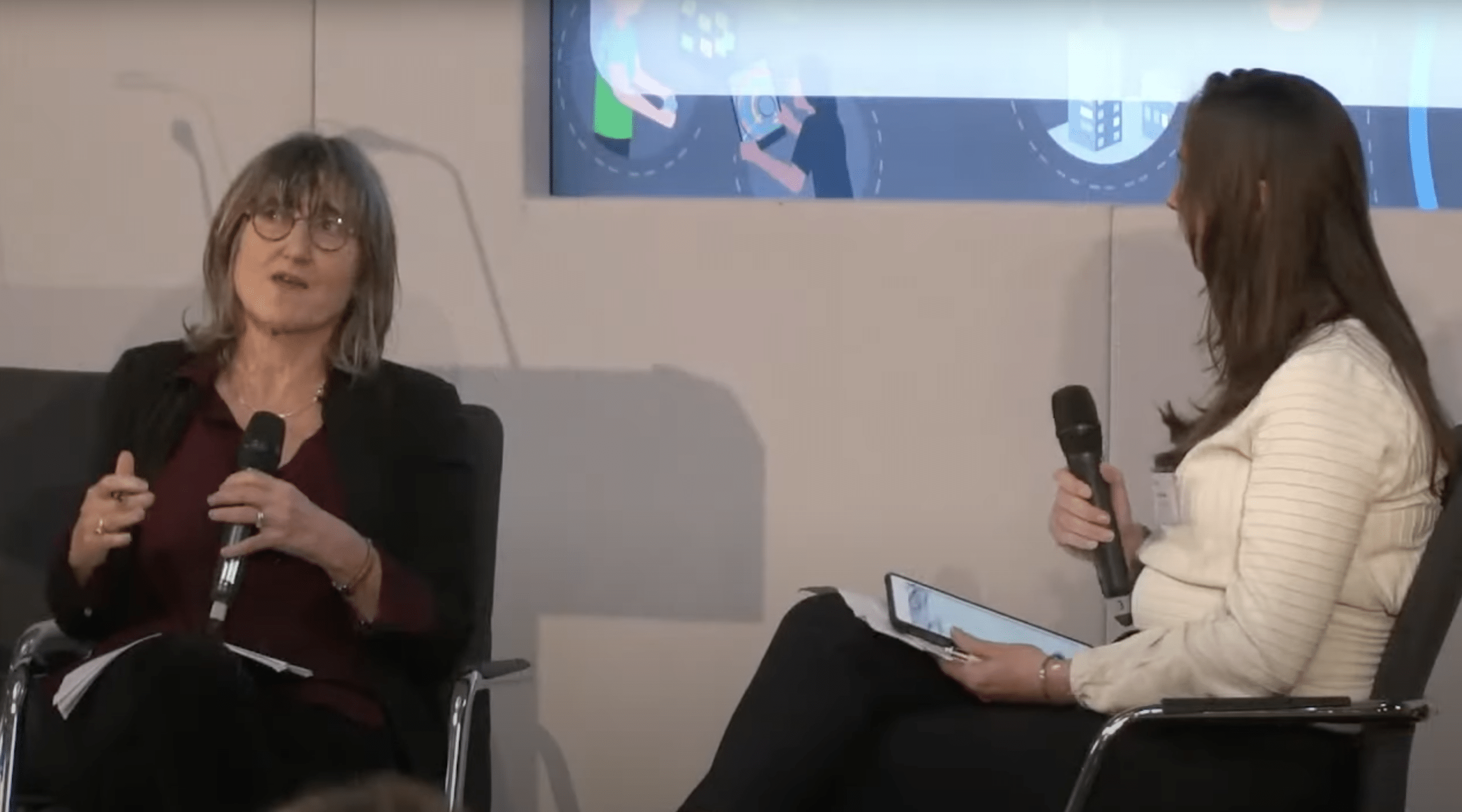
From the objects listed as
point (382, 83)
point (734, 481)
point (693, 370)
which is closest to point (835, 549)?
point (734, 481)

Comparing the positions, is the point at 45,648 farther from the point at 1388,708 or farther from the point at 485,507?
the point at 1388,708

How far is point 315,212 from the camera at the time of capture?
2230 mm

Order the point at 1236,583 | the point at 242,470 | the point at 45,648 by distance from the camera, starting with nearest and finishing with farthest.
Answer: the point at 1236,583, the point at 242,470, the point at 45,648

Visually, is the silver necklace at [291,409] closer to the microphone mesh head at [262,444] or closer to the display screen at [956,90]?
the microphone mesh head at [262,444]

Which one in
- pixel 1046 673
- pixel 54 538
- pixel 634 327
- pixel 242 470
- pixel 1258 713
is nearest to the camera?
pixel 1258 713

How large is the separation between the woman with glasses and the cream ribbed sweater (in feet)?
2.78

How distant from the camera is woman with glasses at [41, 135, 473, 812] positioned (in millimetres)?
1817

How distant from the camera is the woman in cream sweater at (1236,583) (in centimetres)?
176

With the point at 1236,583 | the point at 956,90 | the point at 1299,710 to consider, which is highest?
the point at 956,90

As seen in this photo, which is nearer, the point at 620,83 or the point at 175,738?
the point at 175,738

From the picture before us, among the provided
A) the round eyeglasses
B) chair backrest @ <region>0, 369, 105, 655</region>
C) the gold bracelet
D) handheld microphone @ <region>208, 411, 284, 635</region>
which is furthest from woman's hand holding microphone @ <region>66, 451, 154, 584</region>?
the gold bracelet

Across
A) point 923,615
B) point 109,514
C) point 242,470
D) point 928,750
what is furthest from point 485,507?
point 928,750

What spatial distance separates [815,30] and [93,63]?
1381 millimetres

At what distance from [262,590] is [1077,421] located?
1.05 m
